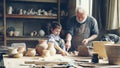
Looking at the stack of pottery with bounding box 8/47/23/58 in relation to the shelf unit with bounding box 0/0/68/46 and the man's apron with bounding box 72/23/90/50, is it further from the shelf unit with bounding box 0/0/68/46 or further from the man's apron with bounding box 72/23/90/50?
the shelf unit with bounding box 0/0/68/46

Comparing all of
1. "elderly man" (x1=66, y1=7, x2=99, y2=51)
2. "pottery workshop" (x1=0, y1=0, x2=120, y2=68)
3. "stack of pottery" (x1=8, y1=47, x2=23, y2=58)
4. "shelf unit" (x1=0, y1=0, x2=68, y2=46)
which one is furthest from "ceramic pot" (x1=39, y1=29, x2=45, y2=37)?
"stack of pottery" (x1=8, y1=47, x2=23, y2=58)

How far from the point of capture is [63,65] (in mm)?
2205

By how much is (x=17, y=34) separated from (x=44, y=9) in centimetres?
103

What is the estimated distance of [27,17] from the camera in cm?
638

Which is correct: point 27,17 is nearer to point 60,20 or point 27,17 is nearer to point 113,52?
point 60,20

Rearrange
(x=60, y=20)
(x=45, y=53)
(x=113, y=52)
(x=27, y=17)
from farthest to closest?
(x=60, y=20) → (x=27, y=17) → (x=45, y=53) → (x=113, y=52)

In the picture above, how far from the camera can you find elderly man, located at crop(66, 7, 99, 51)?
4562 mm

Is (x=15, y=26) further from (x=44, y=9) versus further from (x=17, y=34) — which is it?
(x=44, y=9)

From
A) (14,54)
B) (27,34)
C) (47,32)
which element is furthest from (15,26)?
(14,54)

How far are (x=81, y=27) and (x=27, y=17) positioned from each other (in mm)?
2088

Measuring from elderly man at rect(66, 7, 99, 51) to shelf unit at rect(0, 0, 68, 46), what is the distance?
6.01 ft

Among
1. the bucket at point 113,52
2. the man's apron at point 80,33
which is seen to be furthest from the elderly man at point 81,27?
the bucket at point 113,52

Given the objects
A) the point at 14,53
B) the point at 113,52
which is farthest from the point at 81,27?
the point at 113,52

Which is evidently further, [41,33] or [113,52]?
[41,33]
